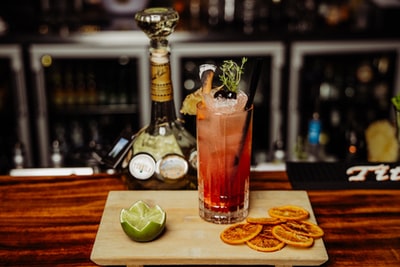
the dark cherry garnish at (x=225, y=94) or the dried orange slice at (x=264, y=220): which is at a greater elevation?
the dark cherry garnish at (x=225, y=94)

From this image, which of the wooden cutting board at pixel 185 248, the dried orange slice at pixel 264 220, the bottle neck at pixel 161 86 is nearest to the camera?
the wooden cutting board at pixel 185 248

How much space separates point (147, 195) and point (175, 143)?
0.17 meters

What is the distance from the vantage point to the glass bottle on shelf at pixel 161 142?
1.46m

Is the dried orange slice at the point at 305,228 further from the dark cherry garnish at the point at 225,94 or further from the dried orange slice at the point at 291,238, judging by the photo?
the dark cherry garnish at the point at 225,94

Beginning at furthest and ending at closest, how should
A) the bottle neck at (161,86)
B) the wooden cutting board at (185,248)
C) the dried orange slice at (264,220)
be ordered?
1. the bottle neck at (161,86)
2. the dried orange slice at (264,220)
3. the wooden cutting board at (185,248)

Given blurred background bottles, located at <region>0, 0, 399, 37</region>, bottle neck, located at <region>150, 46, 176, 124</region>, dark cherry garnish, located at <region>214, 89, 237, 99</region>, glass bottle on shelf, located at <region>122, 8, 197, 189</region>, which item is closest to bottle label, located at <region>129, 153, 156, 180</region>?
glass bottle on shelf, located at <region>122, 8, 197, 189</region>

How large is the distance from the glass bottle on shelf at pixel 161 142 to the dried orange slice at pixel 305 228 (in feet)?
1.11

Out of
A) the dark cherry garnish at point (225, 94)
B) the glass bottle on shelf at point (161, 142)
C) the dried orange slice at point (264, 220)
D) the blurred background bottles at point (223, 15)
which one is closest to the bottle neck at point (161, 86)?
the glass bottle on shelf at point (161, 142)

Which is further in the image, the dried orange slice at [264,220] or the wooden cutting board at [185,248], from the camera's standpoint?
the dried orange slice at [264,220]

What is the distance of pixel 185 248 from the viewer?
123 centimetres

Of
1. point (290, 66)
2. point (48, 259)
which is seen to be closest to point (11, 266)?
point (48, 259)

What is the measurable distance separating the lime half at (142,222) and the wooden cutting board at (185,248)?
2 centimetres

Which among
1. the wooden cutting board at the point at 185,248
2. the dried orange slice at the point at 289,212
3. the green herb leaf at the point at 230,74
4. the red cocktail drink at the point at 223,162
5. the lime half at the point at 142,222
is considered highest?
the green herb leaf at the point at 230,74

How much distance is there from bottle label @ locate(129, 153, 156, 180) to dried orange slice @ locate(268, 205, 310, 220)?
34cm
